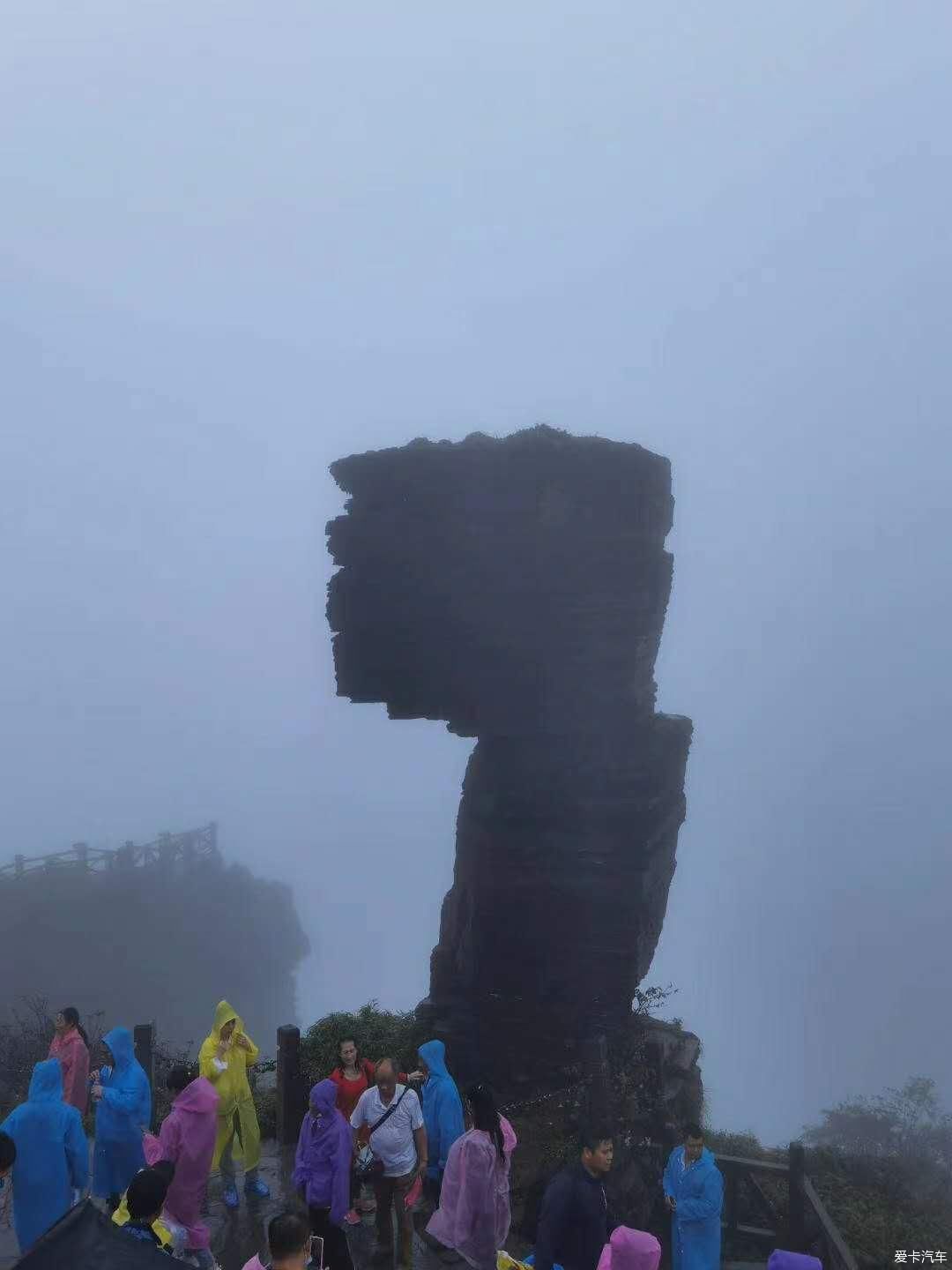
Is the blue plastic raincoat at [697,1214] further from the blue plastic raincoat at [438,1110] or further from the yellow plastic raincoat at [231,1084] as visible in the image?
the yellow plastic raincoat at [231,1084]

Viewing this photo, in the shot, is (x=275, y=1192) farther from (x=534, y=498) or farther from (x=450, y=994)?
(x=534, y=498)

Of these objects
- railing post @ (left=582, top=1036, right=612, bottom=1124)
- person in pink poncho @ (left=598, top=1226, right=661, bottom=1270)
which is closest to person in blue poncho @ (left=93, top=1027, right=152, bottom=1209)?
person in pink poncho @ (left=598, top=1226, right=661, bottom=1270)

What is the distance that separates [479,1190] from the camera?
7090 mm

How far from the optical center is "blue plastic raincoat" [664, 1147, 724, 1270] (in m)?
7.79

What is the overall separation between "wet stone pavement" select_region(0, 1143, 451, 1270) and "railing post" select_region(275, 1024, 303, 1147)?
1.00 m

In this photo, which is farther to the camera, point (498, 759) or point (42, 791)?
point (42, 791)

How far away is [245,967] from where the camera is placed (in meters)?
40.3

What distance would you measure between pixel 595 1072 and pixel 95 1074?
6.24 m

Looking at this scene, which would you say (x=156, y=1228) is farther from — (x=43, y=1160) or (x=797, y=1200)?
(x=797, y=1200)

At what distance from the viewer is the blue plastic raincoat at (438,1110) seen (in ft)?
27.2

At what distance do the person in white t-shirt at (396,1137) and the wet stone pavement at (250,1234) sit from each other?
520 mm

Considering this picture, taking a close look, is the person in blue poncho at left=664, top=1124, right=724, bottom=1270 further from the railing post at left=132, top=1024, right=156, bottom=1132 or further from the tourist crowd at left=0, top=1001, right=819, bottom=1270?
the railing post at left=132, top=1024, right=156, bottom=1132

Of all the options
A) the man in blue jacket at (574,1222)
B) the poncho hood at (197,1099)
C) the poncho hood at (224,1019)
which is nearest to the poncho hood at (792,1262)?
the man in blue jacket at (574,1222)

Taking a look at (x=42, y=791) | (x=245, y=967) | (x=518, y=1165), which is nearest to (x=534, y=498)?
(x=518, y=1165)
